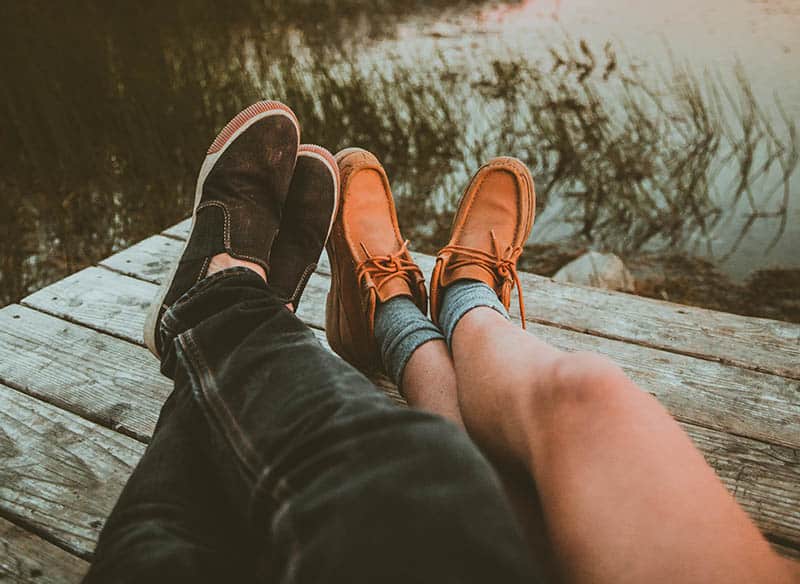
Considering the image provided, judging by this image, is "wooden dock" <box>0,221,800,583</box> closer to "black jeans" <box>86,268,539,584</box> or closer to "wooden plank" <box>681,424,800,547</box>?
"wooden plank" <box>681,424,800,547</box>

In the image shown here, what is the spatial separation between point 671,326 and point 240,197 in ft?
3.01

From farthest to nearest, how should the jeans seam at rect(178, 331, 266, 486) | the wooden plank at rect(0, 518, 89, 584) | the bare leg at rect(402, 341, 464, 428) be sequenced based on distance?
the bare leg at rect(402, 341, 464, 428), the wooden plank at rect(0, 518, 89, 584), the jeans seam at rect(178, 331, 266, 486)

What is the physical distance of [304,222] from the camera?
52.3 inches

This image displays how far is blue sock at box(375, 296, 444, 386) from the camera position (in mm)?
1091

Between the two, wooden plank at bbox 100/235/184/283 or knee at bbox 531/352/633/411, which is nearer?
knee at bbox 531/352/633/411

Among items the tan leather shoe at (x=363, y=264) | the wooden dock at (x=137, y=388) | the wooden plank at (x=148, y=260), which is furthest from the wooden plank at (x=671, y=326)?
the wooden plank at (x=148, y=260)

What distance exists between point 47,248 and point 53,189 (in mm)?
376

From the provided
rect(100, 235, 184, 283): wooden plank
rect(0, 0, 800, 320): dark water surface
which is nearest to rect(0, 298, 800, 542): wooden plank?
rect(100, 235, 184, 283): wooden plank

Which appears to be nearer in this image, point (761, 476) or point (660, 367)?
point (761, 476)

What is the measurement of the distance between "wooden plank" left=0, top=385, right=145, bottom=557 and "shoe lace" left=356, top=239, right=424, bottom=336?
503mm

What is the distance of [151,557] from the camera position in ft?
1.84

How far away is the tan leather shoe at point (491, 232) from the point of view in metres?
1.29

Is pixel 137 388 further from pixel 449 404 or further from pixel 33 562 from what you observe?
pixel 449 404

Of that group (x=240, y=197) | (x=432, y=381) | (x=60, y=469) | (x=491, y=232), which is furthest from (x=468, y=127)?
(x=60, y=469)
